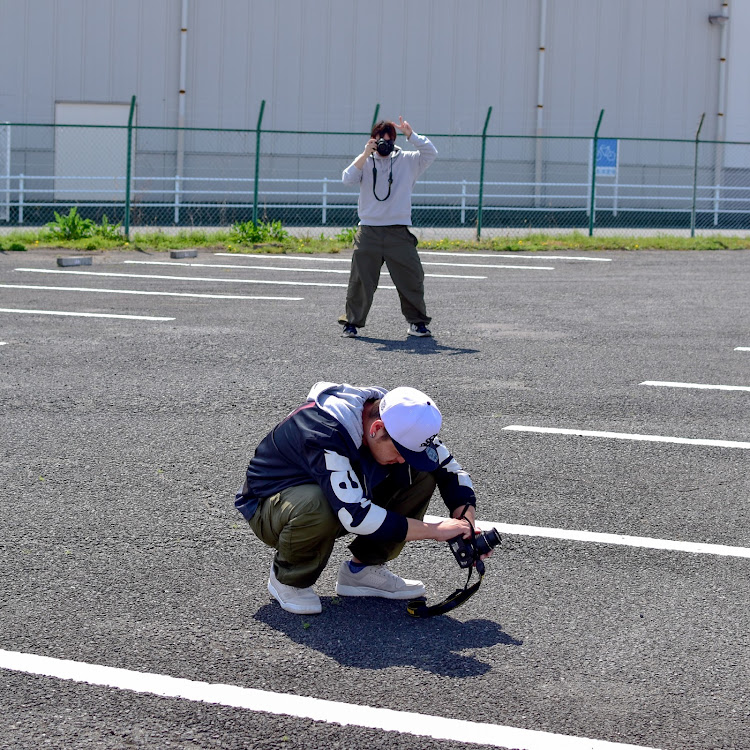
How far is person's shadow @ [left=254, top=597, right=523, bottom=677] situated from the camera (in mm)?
4062

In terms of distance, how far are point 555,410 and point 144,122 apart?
20677 millimetres

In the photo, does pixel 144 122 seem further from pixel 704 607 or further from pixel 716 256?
pixel 704 607

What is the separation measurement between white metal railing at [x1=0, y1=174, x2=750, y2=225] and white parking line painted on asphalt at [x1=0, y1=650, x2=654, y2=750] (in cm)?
2056

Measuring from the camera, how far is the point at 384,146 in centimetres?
1026

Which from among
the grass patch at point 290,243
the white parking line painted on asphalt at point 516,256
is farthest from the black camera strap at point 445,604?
the grass patch at point 290,243

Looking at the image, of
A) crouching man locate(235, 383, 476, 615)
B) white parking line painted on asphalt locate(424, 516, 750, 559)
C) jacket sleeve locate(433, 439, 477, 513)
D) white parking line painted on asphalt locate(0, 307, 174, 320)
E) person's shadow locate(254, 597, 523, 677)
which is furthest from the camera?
white parking line painted on asphalt locate(0, 307, 174, 320)

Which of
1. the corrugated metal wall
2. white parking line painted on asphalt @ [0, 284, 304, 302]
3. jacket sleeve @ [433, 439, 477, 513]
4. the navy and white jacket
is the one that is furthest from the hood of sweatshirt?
the corrugated metal wall

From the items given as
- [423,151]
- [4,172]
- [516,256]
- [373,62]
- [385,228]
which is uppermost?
[373,62]

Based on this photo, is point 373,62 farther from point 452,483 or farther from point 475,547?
point 475,547

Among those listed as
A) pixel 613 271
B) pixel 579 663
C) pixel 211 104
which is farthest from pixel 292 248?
pixel 579 663

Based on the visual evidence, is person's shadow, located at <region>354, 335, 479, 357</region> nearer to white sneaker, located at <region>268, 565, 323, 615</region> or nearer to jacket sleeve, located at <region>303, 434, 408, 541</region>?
white sneaker, located at <region>268, 565, 323, 615</region>

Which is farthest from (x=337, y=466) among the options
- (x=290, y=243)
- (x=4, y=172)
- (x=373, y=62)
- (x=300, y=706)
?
(x=373, y=62)

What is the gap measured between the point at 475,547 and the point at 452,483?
354mm

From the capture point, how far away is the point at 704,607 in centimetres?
455
